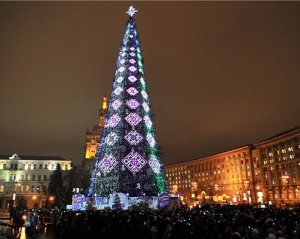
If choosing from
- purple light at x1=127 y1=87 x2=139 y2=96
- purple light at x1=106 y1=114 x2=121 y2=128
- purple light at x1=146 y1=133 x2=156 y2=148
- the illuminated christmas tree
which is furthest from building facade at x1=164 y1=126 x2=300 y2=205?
purple light at x1=127 y1=87 x2=139 y2=96

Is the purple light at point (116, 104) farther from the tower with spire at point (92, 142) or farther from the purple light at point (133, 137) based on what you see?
the tower with spire at point (92, 142)

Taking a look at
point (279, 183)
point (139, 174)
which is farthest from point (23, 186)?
point (279, 183)

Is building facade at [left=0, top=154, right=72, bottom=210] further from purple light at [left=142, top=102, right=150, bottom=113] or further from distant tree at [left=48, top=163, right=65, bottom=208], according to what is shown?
purple light at [left=142, top=102, right=150, bottom=113]

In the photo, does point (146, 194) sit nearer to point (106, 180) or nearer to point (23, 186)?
point (106, 180)

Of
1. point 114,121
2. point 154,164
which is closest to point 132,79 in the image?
point 114,121

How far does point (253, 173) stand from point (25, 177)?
7233 cm

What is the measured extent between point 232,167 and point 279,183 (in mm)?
22223

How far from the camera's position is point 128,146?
29.3m

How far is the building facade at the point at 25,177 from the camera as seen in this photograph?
81.2 m

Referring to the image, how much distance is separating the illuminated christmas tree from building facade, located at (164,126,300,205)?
34.0 meters

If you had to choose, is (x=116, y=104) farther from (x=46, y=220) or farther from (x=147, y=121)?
(x=46, y=220)

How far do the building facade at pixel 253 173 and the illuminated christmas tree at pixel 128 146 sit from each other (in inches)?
1340

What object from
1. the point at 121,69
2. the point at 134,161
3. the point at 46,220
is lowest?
the point at 46,220

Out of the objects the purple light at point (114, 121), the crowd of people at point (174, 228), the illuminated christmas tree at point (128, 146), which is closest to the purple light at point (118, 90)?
the illuminated christmas tree at point (128, 146)
